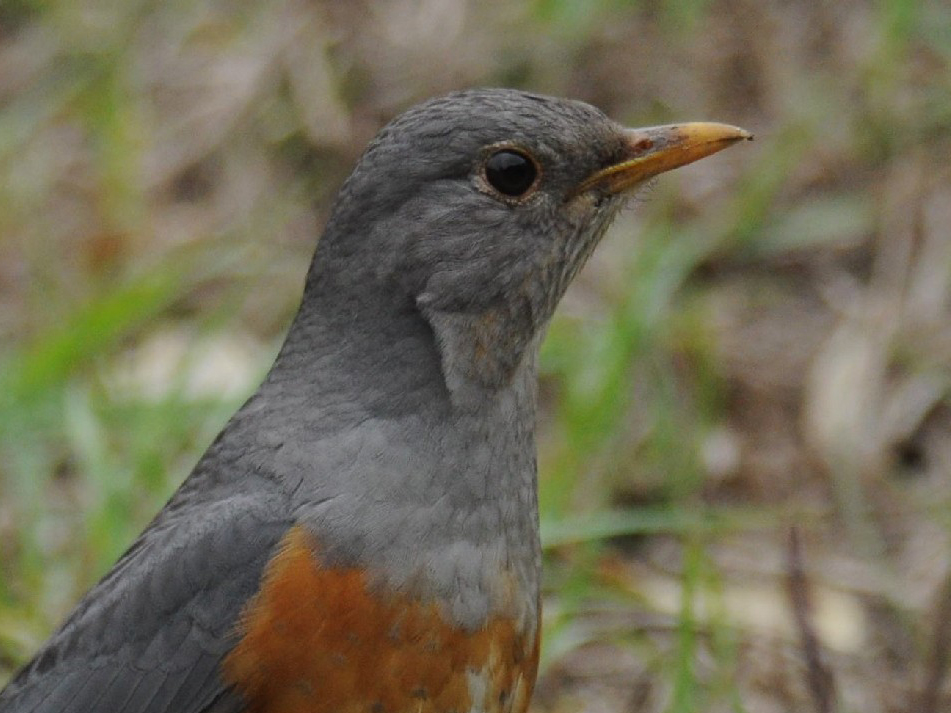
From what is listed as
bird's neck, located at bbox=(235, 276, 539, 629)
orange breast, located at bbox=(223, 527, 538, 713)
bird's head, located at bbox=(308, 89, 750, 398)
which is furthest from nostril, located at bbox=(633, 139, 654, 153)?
orange breast, located at bbox=(223, 527, 538, 713)

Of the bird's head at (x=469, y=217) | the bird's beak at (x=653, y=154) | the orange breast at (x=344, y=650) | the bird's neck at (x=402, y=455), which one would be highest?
the bird's beak at (x=653, y=154)

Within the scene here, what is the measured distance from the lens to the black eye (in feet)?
14.9

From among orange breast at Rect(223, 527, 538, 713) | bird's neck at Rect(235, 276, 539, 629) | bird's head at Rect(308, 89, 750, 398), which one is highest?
bird's head at Rect(308, 89, 750, 398)

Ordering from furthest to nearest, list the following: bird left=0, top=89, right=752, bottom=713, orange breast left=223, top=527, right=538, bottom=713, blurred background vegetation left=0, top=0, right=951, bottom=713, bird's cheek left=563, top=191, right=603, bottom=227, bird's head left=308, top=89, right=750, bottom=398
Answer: blurred background vegetation left=0, top=0, right=951, bottom=713, bird's cheek left=563, top=191, right=603, bottom=227, bird's head left=308, top=89, right=750, bottom=398, bird left=0, top=89, right=752, bottom=713, orange breast left=223, top=527, right=538, bottom=713

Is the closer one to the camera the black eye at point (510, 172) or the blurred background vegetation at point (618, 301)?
the black eye at point (510, 172)

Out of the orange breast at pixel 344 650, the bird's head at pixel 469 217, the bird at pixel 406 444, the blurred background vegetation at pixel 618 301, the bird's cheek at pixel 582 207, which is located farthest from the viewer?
the blurred background vegetation at pixel 618 301

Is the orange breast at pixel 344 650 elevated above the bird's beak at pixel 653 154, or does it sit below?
below

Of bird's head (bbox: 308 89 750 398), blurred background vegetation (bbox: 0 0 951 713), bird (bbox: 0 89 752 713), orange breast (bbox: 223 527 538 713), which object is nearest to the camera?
orange breast (bbox: 223 527 538 713)

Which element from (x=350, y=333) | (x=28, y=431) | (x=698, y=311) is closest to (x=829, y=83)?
(x=698, y=311)

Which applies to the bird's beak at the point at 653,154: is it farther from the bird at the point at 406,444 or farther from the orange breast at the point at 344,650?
the orange breast at the point at 344,650

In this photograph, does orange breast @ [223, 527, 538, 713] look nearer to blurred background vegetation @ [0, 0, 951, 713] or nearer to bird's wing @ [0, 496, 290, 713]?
bird's wing @ [0, 496, 290, 713]

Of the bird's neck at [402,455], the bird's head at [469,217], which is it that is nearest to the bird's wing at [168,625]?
the bird's neck at [402,455]

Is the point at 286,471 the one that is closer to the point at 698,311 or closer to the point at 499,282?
the point at 499,282

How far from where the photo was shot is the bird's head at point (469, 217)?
4516 mm
